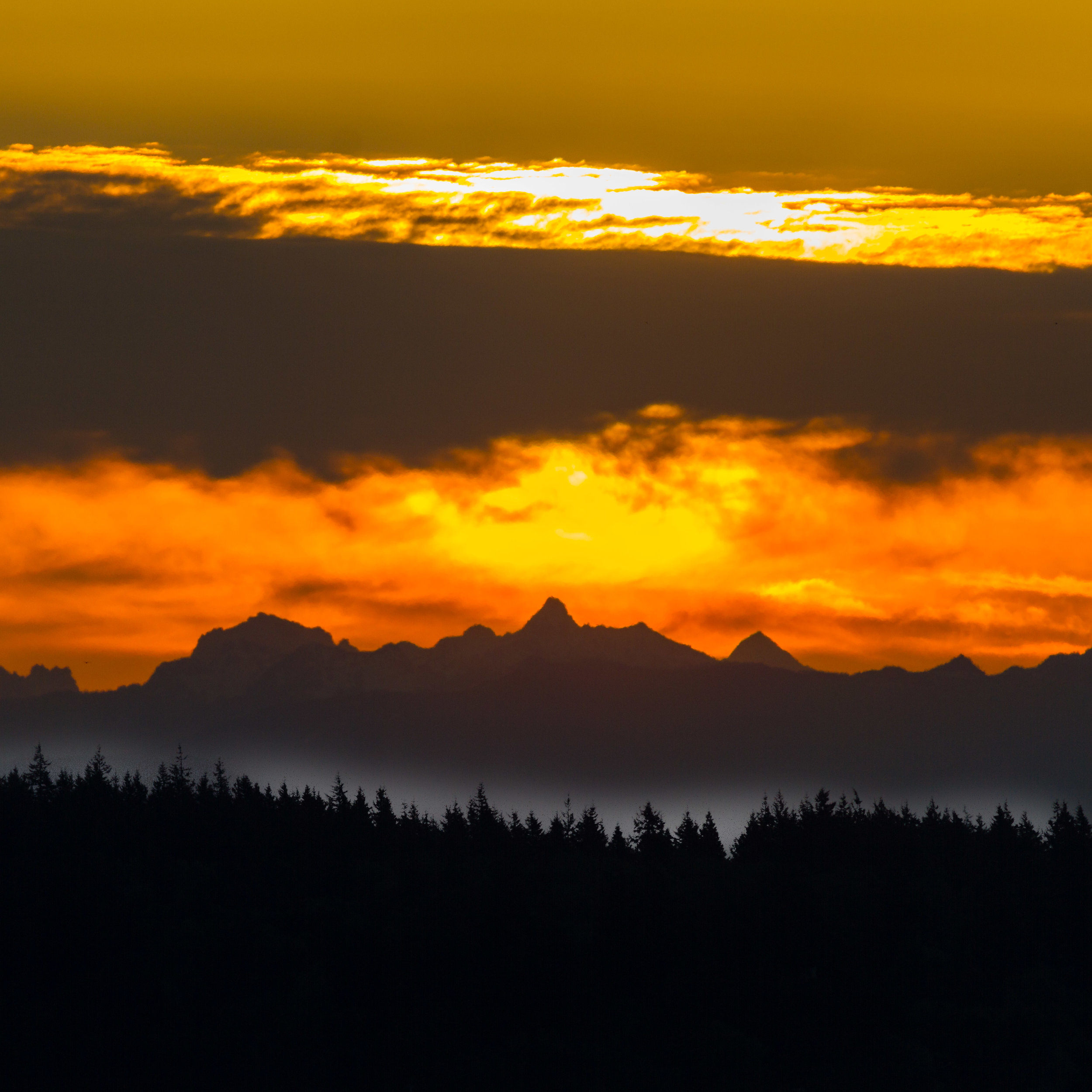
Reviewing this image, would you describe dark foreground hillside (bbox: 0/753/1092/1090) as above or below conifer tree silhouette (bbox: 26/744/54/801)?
below

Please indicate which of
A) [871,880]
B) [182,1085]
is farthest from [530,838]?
[182,1085]

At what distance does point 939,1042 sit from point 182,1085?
58.3m

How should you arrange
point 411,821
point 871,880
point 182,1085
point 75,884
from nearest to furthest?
point 182,1085 → point 75,884 → point 871,880 → point 411,821

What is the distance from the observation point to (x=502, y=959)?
12138cm

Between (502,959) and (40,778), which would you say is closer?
(502,959)

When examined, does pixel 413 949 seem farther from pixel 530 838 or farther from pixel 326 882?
pixel 530 838

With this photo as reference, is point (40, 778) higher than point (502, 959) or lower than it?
higher

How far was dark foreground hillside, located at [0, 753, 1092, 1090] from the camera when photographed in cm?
10975

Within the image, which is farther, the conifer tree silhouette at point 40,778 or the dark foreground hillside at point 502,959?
the conifer tree silhouette at point 40,778

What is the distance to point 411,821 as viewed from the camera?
557ft

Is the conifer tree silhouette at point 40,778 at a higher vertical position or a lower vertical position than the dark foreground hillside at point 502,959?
higher

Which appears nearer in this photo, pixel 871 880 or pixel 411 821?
pixel 871 880

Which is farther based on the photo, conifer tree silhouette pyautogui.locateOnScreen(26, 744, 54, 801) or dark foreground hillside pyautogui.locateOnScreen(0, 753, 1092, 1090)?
conifer tree silhouette pyautogui.locateOnScreen(26, 744, 54, 801)

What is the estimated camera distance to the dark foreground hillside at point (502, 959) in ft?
360
